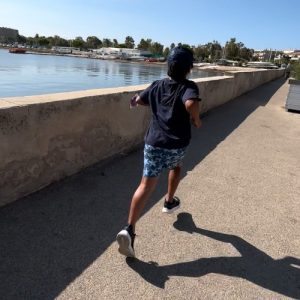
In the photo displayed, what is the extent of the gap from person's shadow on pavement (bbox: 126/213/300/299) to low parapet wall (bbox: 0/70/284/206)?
152 cm

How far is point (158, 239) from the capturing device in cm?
321

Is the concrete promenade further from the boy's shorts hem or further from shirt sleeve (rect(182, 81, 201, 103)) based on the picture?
shirt sleeve (rect(182, 81, 201, 103))

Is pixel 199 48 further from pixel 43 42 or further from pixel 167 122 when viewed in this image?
pixel 167 122

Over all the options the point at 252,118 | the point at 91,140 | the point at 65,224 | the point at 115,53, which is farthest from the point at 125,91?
the point at 115,53

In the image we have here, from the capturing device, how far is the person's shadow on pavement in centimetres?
274

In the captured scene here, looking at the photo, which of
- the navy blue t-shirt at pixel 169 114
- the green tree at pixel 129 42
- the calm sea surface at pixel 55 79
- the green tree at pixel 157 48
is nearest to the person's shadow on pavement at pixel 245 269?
the navy blue t-shirt at pixel 169 114

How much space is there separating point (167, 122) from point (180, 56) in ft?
1.73

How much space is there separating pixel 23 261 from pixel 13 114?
4.60 ft

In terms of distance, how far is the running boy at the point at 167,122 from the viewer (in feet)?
9.24

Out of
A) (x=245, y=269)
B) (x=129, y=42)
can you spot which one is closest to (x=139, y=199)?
(x=245, y=269)

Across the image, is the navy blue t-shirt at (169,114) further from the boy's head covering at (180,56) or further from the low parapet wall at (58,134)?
the low parapet wall at (58,134)

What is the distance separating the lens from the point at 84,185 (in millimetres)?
4184

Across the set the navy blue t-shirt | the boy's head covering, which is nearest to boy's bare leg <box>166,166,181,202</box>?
the navy blue t-shirt

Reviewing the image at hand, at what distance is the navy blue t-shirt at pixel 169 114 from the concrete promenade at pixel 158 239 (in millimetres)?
918
